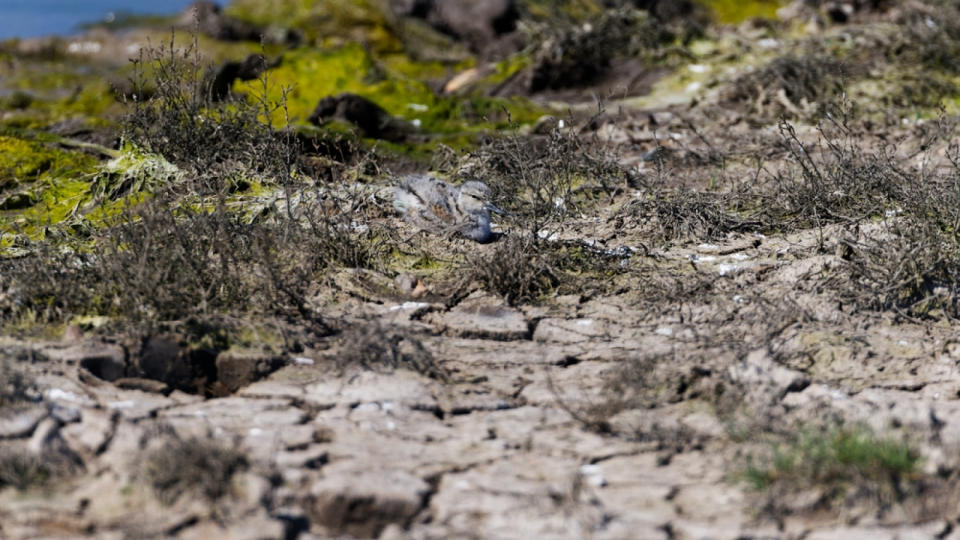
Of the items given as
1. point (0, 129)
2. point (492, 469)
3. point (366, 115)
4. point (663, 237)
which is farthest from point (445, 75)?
point (492, 469)

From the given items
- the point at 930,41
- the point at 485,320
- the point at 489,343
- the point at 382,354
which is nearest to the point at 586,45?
the point at 930,41

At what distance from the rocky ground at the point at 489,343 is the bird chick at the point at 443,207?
87mm

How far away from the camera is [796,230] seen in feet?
18.5

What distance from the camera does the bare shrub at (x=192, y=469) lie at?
3213 mm

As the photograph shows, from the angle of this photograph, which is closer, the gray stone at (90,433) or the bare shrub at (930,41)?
the gray stone at (90,433)

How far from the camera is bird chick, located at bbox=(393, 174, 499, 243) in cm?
540

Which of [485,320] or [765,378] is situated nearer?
[765,378]

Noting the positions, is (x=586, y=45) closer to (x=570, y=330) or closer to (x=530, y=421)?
(x=570, y=330)

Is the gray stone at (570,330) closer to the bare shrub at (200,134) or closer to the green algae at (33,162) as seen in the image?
the bare shrub at (200,134)

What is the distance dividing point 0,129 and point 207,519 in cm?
457

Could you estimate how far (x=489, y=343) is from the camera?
4.49 m

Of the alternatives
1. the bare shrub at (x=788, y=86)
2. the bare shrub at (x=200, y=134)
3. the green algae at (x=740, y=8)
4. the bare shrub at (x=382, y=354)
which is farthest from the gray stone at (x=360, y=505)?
the green algae at (x=740, y=8)

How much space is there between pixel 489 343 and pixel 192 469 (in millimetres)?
1560

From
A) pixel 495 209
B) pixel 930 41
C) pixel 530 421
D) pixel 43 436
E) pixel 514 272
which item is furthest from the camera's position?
pixel 930 41
